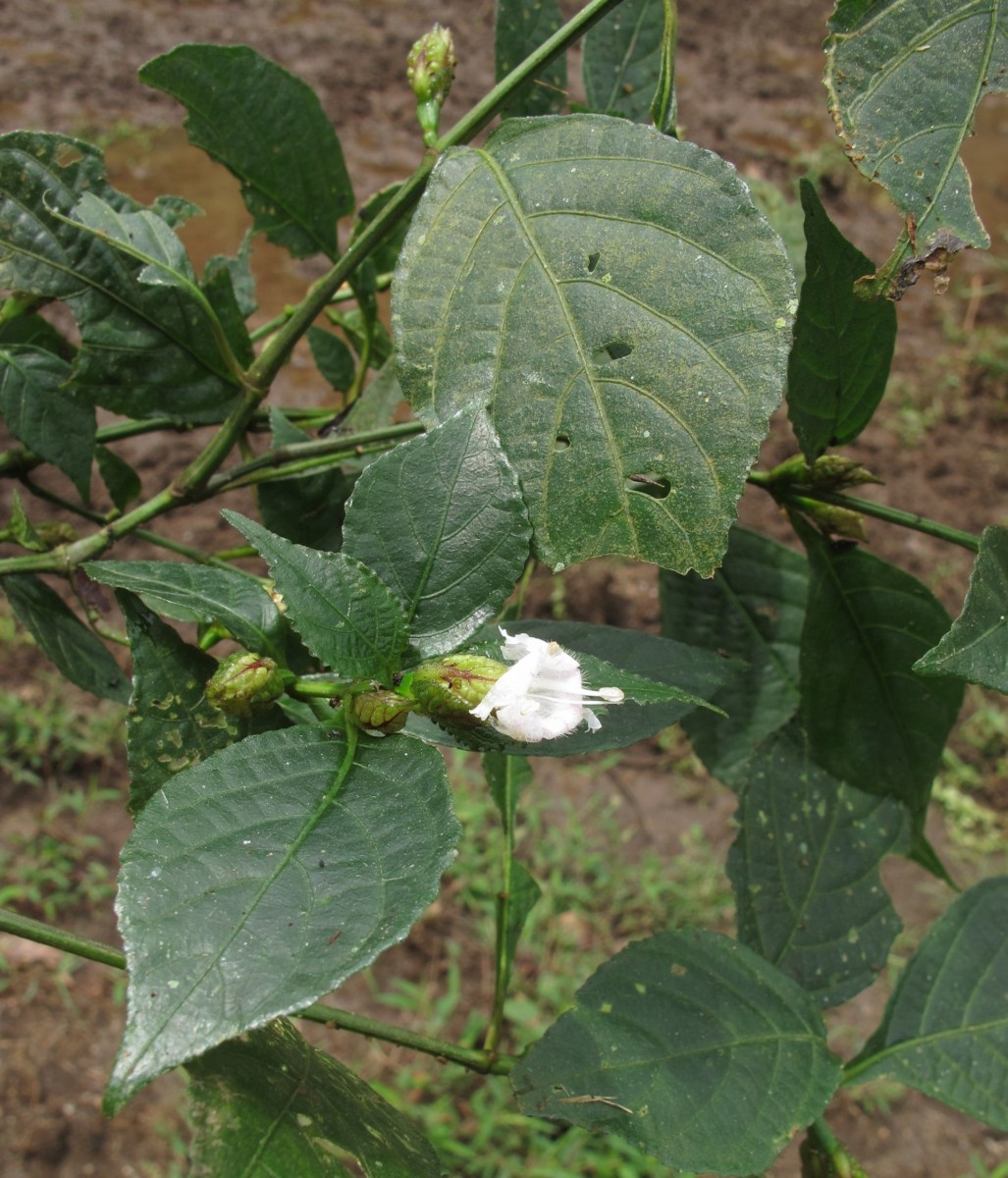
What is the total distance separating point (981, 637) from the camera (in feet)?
2.44

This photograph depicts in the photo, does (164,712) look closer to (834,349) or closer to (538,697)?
(538,697)

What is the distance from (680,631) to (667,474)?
48 cm

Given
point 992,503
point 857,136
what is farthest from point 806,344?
point 992,503

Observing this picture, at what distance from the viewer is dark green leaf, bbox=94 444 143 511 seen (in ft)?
3.74

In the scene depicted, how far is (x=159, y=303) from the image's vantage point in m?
0.99

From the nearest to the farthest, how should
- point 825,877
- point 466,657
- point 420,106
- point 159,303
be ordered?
point 466,657, point 420,106, point 159,303, point 825,877

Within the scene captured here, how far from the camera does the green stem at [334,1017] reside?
741 mm

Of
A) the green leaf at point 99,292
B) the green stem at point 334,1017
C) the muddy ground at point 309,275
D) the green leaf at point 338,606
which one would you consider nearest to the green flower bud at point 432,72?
the green leaf at point 99,292

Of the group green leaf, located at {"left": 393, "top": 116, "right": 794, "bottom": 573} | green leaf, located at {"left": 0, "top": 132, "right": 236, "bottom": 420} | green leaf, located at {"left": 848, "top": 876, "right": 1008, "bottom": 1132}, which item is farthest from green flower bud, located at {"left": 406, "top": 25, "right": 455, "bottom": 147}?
green leaf, located at {"left": 848, "top": 876, "right": 1008, "bottom": 1132}


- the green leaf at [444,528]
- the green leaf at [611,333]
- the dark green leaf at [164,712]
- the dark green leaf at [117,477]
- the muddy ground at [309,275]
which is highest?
the green leaf at [611,333]

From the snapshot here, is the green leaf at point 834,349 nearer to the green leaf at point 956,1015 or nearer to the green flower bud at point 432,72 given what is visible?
the green flower bud at point 432,72

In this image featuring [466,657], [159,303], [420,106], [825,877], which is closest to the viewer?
[466,657]

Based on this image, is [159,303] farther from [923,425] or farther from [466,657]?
[923,425]

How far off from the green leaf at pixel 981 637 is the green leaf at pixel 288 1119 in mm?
481
